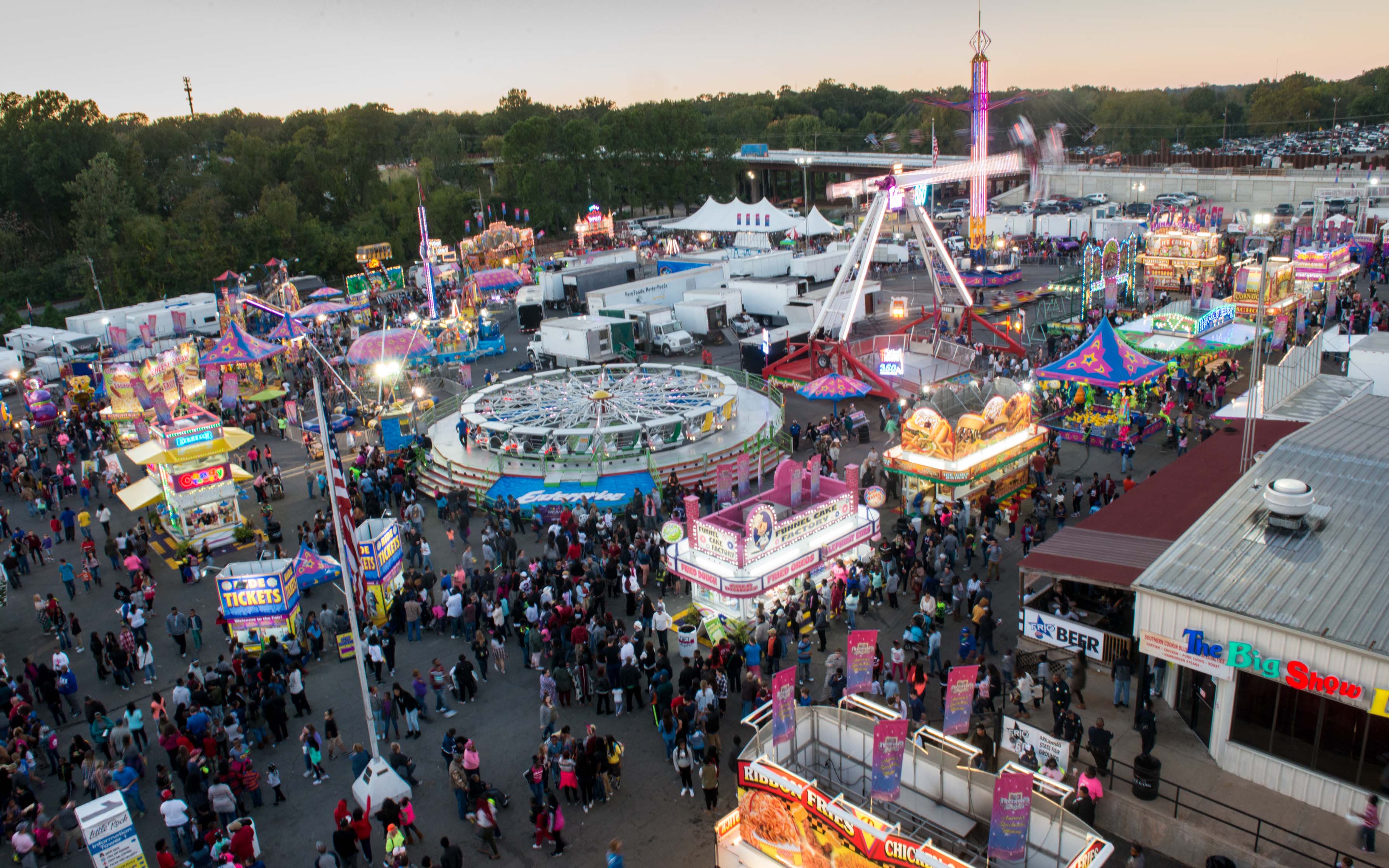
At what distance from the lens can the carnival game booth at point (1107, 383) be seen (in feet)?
91.9

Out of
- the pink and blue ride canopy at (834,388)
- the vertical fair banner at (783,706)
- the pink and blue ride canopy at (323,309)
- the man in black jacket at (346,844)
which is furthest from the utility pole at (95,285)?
the vertical fair banner at (783,706)

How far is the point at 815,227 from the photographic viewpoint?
67.2 m

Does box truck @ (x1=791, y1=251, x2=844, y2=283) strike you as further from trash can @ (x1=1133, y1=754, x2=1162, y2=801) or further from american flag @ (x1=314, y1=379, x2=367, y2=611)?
trash can @ (x1=1133, y1=754, x2=1162, y2=801)

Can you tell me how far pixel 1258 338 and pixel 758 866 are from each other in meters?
14.0

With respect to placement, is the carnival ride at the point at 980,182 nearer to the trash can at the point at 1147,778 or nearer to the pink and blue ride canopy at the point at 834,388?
the pink and blue ride canopy at the point at 834,388

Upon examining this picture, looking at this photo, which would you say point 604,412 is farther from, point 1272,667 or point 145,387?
point 1272,667

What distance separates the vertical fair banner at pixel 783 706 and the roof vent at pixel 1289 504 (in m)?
8.03

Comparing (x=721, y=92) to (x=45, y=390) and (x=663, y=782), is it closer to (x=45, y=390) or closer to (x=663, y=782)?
(x=45, y=390)

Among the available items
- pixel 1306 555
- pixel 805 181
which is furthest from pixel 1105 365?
pixel 805 181

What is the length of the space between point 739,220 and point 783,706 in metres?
59.7

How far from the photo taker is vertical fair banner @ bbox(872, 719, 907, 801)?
10938 millimetres

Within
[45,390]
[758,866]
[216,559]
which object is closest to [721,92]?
[45,390]

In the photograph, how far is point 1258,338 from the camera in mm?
17594

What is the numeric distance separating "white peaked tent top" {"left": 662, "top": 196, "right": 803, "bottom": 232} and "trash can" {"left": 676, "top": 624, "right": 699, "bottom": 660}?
5133cm
